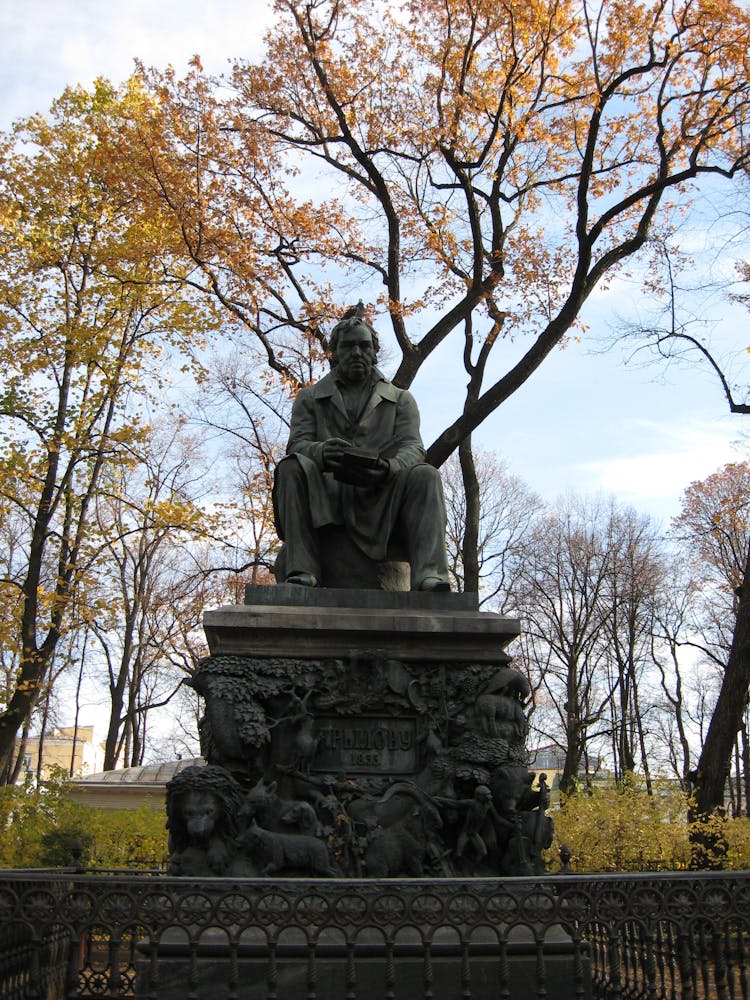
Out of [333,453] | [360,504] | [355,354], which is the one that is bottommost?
[360,504]

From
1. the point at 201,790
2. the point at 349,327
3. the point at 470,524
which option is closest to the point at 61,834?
the point at 470,524

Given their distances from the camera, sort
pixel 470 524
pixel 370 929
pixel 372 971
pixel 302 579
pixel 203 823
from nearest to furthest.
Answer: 1. pixel 372 971
2. pixel 370 929
3. pixel 203 823
4. pixel 302 579
5. pixel 470 524

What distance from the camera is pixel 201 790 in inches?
208

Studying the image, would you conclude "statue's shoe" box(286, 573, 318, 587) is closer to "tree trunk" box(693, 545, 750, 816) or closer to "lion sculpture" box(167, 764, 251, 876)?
"lion sculpture" box(167, 764, 251, 876)

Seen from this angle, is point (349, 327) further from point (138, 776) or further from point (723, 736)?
point (138, 776)

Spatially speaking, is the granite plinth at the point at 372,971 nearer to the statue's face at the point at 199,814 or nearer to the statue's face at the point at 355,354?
the statue's face at the point at 199,814

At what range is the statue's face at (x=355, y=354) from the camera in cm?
739

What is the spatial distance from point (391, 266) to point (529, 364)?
388cm

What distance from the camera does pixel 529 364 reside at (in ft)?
50.2

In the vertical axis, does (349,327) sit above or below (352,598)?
above

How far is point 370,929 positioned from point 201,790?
46.3 inches

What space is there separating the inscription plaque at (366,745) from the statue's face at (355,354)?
2774 mm

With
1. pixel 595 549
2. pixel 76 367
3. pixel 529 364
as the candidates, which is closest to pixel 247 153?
pixel 76 367

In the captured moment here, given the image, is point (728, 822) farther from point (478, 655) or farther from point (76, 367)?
point (76, 367)
